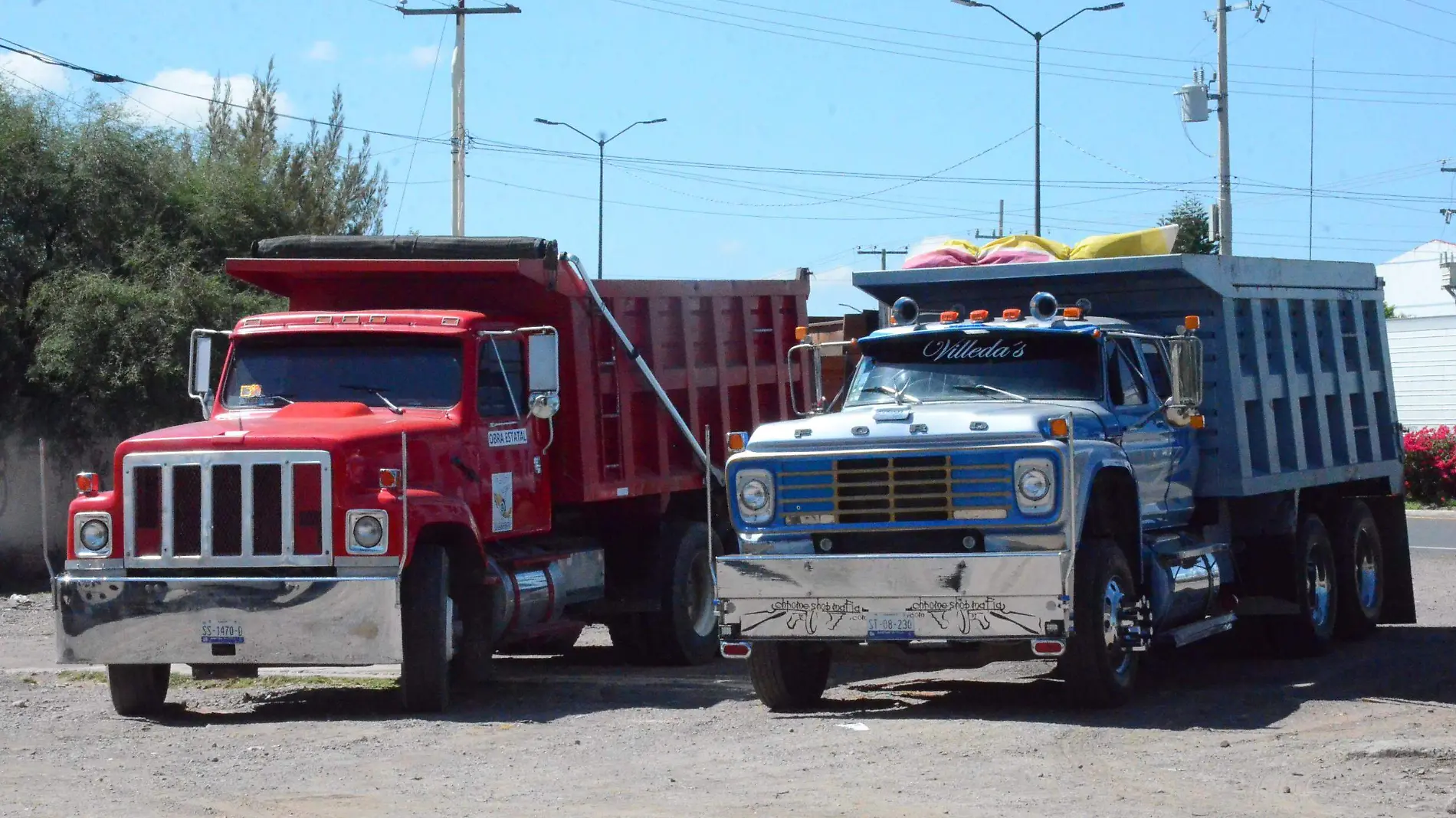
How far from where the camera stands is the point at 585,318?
12812 mm

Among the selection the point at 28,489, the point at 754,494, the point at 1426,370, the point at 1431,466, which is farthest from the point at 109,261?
the point at 1426,370

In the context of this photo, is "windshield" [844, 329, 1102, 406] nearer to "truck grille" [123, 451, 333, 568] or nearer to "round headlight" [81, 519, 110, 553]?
"truck grille" [123, 451, 333, 568]

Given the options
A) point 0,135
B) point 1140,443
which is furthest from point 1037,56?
point 1140,443

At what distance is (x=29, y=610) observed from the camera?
18.3 metres

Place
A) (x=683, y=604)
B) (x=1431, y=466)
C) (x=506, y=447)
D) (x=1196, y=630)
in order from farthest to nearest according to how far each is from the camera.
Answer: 1. (x=1431, y=466)
2. (x=683, y=604)
3. (x=506, y=447)
4. (x=1196, y=630)

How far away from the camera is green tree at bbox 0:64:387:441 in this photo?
20625 millimetres

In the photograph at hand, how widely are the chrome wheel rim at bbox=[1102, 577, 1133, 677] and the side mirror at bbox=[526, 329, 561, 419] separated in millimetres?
3820

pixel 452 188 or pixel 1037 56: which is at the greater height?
pixel 1037 56

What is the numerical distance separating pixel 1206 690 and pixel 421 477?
5.12 meters

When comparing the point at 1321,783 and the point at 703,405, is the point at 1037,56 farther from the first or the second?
the point at 1321,783

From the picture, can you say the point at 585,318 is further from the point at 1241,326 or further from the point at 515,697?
the point at 1241,326

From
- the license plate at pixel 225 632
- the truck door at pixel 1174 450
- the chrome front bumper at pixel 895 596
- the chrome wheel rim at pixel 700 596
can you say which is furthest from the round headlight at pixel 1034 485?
the chrome wheel rim at pixel 700 596

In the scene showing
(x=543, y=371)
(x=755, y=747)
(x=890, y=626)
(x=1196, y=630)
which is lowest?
(x=755, y=747)

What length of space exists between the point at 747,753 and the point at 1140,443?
11.3 feet
